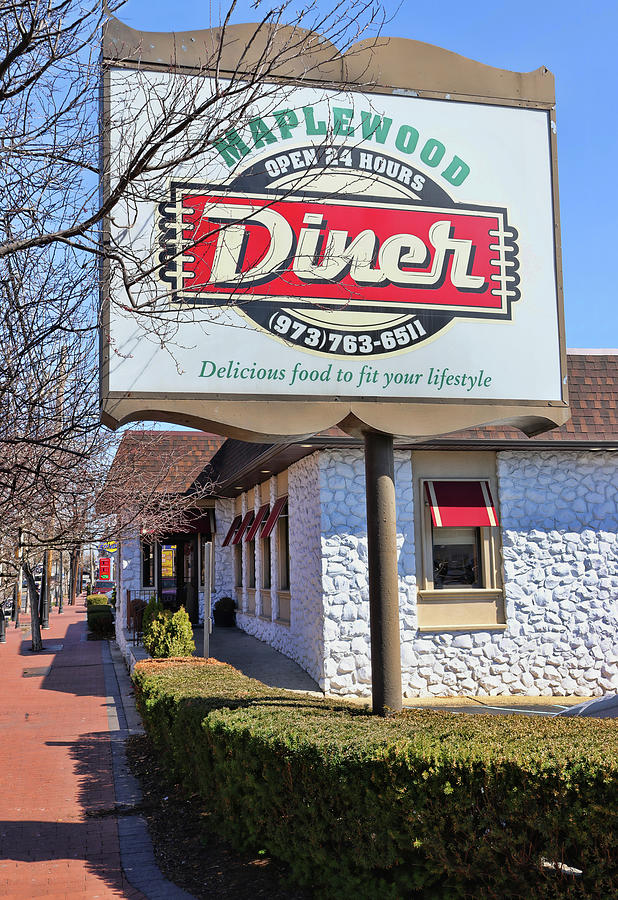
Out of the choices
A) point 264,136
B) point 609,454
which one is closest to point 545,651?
point 609,454

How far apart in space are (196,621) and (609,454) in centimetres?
1507

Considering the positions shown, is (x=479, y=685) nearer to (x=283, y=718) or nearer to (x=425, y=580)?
(x=425, y=580)

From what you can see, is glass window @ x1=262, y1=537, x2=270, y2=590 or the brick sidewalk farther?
glass window @ x1=262, y1=537, x2=270, y2=590

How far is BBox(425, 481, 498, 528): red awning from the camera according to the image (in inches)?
543

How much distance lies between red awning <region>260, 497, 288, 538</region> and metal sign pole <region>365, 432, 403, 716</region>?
10.5 meters

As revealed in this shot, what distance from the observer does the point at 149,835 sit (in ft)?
22.8

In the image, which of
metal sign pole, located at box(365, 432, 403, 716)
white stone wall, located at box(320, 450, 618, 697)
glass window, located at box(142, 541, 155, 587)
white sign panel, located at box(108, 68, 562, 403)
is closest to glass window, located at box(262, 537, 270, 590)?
glass window, located at box(142, 541, 155, 587)

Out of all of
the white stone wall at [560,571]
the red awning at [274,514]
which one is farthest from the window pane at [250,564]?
the white stone wall at [560,571]

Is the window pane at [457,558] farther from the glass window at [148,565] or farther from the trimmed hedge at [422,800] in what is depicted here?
the glass window at [148,565]

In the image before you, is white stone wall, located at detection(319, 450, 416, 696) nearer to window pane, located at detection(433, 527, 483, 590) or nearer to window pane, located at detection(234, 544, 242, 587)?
window pane, located at detection(433, 527, 483, 590)

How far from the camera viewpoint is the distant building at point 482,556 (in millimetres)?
13320

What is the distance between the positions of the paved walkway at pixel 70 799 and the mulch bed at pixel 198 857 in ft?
0.40

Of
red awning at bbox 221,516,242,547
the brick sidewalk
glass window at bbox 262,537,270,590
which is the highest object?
red awning at bbox 221,516,242,547

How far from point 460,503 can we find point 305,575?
3.00 meters
